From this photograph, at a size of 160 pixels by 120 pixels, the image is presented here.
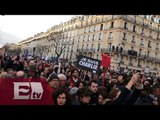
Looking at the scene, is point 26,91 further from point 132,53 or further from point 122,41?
point 132,53

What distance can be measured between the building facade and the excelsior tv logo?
41270 millimetres

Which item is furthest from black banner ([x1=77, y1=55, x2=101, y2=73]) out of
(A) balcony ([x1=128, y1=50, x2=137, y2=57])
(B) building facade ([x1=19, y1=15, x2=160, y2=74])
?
(A) balcony ([x1=128, y1=50, x2=137, y2=57])

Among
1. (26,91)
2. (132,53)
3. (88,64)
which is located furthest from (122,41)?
(26,91)

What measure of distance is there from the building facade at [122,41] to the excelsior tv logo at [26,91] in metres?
41.3

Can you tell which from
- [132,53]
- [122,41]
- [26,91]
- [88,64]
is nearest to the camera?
[26,91]

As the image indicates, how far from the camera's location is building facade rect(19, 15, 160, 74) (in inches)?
1860

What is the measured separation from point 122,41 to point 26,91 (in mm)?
45107

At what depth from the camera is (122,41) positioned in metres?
47.4

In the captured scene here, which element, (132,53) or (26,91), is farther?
(132,53)

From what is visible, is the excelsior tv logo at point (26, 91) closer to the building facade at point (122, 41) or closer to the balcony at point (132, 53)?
the building facade at point (122, 41)

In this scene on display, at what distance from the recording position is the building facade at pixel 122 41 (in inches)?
1860
